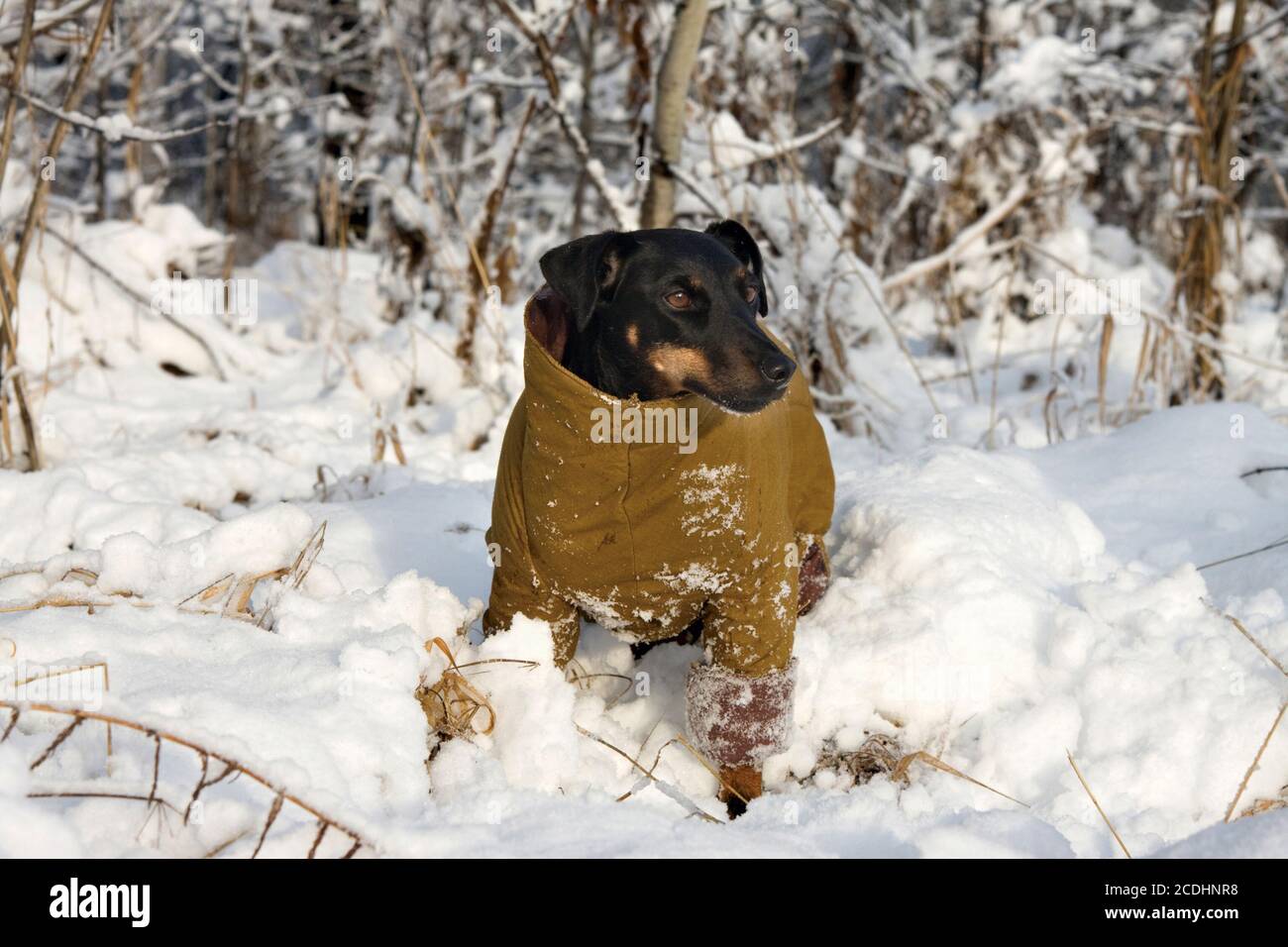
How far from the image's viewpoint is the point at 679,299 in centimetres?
211

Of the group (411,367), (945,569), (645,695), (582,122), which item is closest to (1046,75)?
(582,122)

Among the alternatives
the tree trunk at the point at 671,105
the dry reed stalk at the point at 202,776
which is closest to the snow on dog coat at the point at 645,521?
the dry reed stalk at the point at 202,776

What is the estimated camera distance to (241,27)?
31.2 ft

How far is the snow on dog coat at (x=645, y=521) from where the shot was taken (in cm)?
208

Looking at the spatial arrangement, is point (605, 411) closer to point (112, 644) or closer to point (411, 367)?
point (112, 644)

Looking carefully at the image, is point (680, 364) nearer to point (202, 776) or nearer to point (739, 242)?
point (739, 242)

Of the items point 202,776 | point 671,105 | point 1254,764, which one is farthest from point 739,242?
point 671,105

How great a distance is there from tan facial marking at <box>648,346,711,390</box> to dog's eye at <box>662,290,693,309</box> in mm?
87

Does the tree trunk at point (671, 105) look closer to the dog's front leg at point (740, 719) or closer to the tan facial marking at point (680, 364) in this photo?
the tan facial marking at point (680, 364)

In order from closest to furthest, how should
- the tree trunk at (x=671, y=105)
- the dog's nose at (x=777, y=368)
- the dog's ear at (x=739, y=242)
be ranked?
1. the dog's nose at (x=777, y=368)
2. the dog's ear at (x=739, y=242)
3. the tree trunk at (x=671, y=105)

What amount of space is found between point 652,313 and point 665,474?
32 centimetres

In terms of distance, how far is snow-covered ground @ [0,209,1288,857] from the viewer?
59.9 inches

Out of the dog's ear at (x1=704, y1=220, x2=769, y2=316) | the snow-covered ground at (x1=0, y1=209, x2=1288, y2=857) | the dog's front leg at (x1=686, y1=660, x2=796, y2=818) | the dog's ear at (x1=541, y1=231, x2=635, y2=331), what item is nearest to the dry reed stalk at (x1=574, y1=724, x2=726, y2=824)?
the snow-covered ground at (x1=0, y1=209, x2=1288, y2=857)

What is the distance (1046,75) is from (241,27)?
690cm
